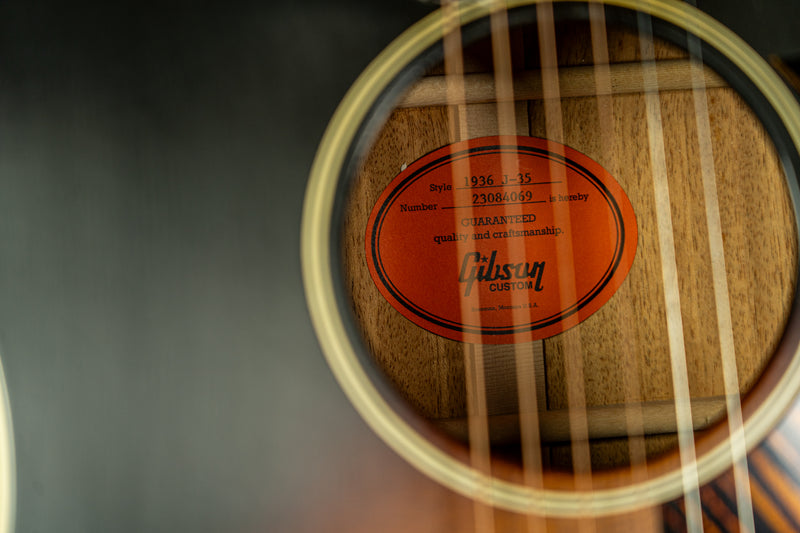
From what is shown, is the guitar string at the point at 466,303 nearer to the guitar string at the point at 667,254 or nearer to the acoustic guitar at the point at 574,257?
the acoustic guitar at the point at 574,257

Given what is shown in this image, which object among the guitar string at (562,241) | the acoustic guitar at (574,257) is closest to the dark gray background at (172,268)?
the acoustic guitar at (574,257)

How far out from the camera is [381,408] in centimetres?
62

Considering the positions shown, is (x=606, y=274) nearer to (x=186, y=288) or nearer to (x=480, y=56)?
(x=480, y=56)

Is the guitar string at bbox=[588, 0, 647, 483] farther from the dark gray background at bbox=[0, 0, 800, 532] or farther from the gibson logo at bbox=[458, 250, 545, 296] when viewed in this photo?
the dark gray background at bbox=[0, 0, 800, 532]

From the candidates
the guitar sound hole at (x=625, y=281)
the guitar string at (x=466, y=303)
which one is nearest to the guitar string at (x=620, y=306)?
the guitar sound hole at (x=625, y=281)

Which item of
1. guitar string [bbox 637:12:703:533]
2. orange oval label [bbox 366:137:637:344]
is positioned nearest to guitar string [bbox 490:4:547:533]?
orange oval label [bbox 366:137:637:344]

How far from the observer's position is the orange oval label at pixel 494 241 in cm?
64

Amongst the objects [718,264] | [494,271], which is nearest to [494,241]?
[494,271]

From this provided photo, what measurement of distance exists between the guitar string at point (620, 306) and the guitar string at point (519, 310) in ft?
0.32

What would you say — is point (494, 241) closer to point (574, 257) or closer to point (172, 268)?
point (574, 257)

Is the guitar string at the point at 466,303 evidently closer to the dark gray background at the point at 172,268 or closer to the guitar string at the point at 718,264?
the dark gray background at the point at 172,268

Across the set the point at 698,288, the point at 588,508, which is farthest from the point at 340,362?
the point at 698,288

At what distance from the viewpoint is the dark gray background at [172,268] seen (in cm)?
60

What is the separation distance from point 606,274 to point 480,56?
0.93 feet
